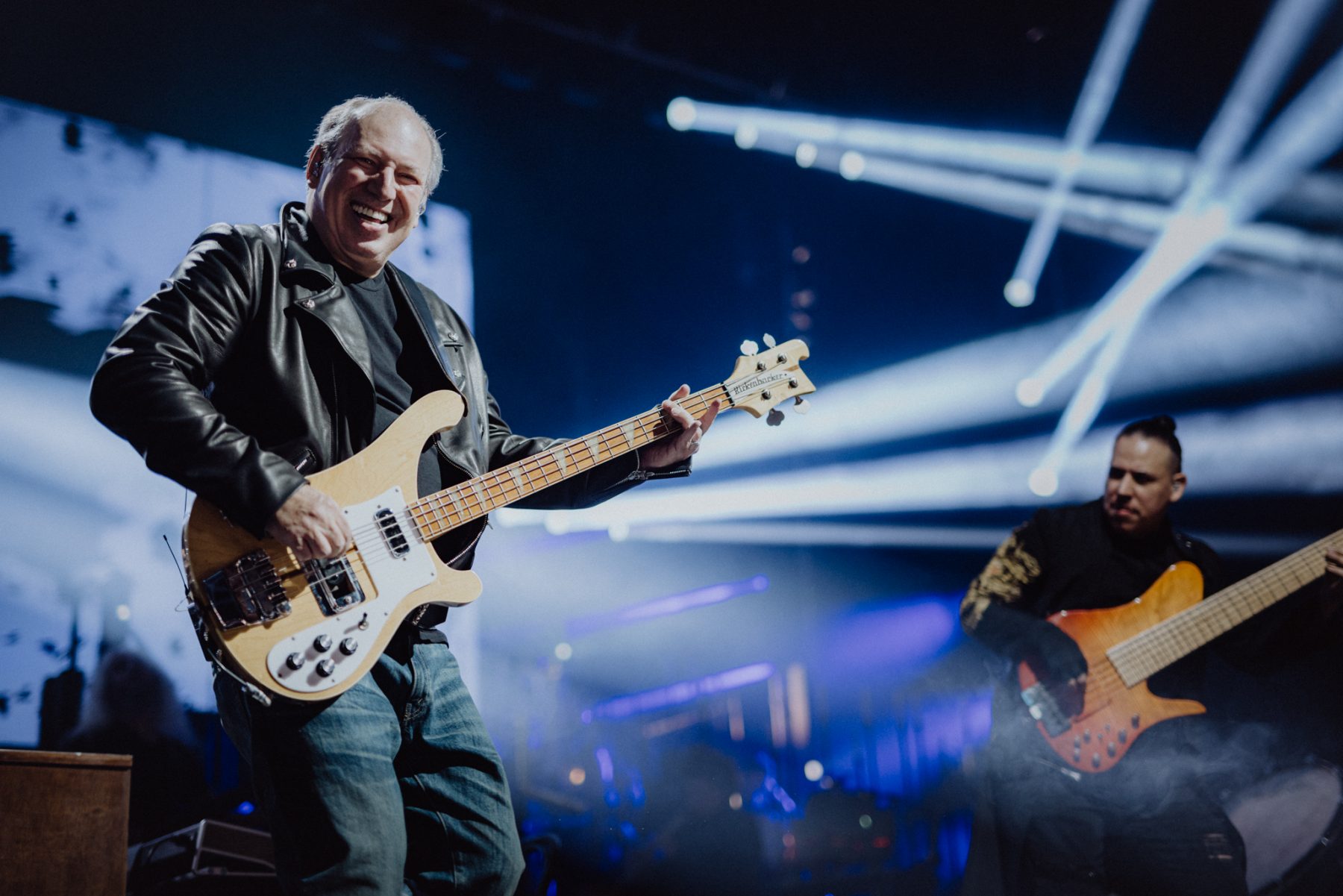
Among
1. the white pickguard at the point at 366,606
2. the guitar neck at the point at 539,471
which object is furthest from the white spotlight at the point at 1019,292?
the white pickguard at the point at 366,606

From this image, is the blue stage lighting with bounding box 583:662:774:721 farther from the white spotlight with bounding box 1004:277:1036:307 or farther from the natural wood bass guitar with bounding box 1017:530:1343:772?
the natural wood bass guitar with bounding box 1017:530:1343:772

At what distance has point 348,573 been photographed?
194 centimetres

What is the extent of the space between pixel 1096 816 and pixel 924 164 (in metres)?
4.14

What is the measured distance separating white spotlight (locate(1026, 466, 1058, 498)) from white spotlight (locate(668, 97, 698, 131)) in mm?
3063

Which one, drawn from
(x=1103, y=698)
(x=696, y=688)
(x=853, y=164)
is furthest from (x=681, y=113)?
(x=1103, y=698)

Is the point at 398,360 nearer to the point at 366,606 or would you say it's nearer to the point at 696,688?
the point at 366,606

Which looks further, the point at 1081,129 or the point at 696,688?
the point at 696,688

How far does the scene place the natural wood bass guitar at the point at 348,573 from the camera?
1.80 metres

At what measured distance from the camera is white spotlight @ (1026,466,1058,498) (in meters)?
5.64

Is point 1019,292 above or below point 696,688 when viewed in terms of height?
above

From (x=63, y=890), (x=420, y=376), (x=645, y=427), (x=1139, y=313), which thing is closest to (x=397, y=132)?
(x=420, y=376)

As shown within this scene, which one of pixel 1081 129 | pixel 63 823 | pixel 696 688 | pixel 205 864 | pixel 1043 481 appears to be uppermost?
pixel 1081 129

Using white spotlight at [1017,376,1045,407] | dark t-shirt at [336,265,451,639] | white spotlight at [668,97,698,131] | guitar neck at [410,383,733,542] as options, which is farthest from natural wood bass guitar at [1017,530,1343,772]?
white spotlight at [668,97,698,131]

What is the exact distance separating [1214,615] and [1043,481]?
2.05m
